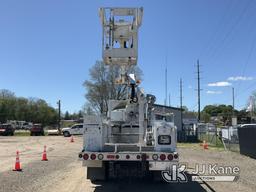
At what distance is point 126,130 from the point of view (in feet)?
41.7

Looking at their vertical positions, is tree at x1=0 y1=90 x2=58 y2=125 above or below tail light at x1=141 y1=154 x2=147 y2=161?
above

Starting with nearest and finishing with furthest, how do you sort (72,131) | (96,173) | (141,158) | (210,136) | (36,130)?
(141,158)
(96,173)
(210,136)
(72,131)
(36,130)

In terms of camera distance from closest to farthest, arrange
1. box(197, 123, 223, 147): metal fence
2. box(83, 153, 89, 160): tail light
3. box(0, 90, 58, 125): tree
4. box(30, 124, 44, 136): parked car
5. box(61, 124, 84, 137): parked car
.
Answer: box(83, 153, 89, 160): tail light, box(197, 123, 223, 147): metal fence, box(61, 124, 84, 137): parked car, box(30, 124, 44, 136): parked car, box(0, 90, 58, 125): tree

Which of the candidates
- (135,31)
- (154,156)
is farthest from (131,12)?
(154,156)

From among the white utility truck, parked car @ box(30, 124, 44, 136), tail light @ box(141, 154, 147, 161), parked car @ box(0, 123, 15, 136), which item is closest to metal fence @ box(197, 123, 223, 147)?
the white utility truck

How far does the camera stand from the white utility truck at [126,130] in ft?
35.0

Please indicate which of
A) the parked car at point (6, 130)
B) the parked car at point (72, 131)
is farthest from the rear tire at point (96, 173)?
the parked car at point (6, 130)

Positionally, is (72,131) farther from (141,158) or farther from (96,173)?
(141,158)

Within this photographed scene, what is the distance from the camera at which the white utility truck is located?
10.7 meters

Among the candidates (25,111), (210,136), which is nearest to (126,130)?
(210,136)

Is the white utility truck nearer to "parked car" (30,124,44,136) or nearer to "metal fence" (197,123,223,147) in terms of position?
"metal fence" (197,123,223,147)

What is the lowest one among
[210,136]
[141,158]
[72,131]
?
[141,158]

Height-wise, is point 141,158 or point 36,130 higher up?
point 36,130

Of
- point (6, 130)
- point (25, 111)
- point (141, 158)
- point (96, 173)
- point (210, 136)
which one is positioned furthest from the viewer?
point (25, 111)
